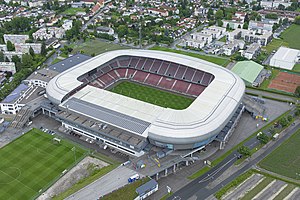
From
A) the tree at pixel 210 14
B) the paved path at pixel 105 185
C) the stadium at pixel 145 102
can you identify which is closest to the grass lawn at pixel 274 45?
the tree at pixel 210 14

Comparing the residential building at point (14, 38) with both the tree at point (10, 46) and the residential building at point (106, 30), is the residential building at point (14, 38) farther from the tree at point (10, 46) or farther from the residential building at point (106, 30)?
the residential building at point (106, 30)

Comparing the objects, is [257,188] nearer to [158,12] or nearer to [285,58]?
[285,58]

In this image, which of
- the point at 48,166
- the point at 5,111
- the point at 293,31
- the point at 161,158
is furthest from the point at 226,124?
the point at 293,31

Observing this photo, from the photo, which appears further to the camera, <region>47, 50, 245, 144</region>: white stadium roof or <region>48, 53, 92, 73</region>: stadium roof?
<region>48, 53, 92, 73</region>: stadium roof

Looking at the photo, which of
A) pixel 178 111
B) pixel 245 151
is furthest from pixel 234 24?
pixel 245 151

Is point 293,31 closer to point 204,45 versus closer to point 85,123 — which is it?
point 204,45

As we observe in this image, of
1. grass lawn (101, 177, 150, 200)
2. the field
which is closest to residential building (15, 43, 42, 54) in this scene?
the field

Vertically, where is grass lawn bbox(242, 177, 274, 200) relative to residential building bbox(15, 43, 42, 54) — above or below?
below

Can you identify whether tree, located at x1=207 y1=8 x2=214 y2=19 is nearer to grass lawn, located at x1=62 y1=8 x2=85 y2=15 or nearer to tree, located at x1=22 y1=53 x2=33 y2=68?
grass lawn, located at x1=62 y1=8 x2=85 y2=15
